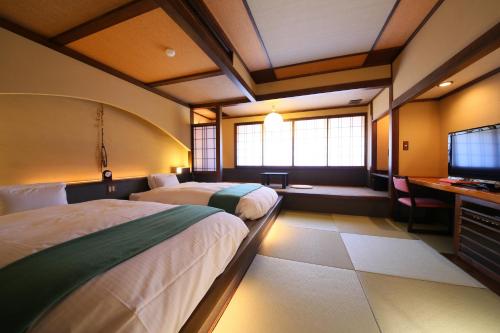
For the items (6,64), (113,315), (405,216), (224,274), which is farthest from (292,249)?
(6,64)

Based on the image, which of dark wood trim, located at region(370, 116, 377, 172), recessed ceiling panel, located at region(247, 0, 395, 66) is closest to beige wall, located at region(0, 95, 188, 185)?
recessed ceiling panel, located at region(247, 0, 395, 66)

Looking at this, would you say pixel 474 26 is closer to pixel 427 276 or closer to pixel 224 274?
pixel 427 276

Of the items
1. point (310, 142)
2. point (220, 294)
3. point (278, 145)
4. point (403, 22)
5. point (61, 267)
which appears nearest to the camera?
point (61, 267)

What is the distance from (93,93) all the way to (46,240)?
89.4 inches

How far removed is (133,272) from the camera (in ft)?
2.58

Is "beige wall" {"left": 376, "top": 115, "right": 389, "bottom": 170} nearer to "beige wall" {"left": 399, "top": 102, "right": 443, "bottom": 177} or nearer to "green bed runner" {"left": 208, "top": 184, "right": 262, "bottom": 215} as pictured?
"beige wall" {"left": 399, "top": 102, "right": 443, "bottom": 177}

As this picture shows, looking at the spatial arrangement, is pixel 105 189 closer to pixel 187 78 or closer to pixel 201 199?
pixel 201 199

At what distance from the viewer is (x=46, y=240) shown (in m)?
1.06

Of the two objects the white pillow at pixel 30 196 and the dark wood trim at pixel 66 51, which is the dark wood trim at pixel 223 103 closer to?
the dark wood trim at pixel 66 51

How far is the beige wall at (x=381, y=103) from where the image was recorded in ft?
11.0

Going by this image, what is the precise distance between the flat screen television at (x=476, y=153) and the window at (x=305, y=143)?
82.0 inches

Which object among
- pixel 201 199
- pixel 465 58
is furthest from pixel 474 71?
pixel 201 199

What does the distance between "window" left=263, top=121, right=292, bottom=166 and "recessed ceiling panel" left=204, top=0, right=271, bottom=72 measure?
218cm

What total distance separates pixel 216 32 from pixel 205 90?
4.76ft
